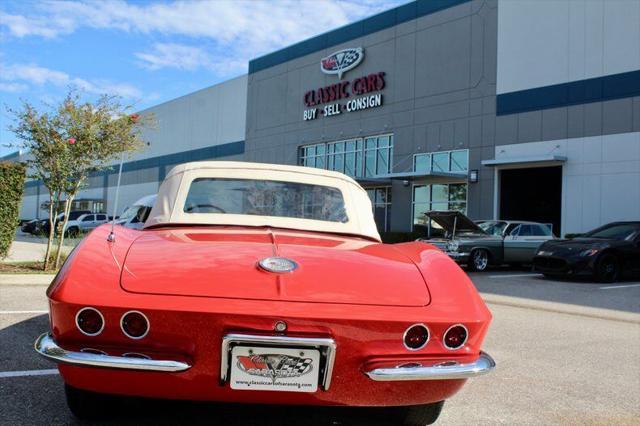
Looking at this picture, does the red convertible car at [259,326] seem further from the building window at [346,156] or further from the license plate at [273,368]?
the building window at [346,156]

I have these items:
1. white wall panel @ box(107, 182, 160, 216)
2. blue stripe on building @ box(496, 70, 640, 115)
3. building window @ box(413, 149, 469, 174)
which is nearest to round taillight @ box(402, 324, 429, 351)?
blue stripe on building @ box(496, 70, 640, 115)

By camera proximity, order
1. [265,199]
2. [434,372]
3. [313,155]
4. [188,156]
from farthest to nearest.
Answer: [188,156] → [313,155] → [265,199] → [434,372]

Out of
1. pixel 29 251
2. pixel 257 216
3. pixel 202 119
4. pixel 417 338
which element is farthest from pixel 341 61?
pixel 417 338

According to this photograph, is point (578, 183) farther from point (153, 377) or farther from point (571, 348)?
point (153, 377)

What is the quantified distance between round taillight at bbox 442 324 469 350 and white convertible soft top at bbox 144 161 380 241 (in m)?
1.24

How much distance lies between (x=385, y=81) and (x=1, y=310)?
23717mm

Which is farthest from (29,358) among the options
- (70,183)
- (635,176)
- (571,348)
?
(635,176)

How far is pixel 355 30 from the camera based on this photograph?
2966 cm

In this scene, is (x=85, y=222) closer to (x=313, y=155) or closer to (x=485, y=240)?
(x=313, y=155)

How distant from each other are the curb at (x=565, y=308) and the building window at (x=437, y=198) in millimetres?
14702

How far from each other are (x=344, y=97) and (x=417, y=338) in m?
28.1

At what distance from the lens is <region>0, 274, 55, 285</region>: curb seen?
8.74 m

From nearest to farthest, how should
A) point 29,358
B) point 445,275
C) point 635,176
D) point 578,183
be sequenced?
point 445,275, point 29,358, point 635,176, point 578,183

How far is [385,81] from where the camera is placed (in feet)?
90.4
